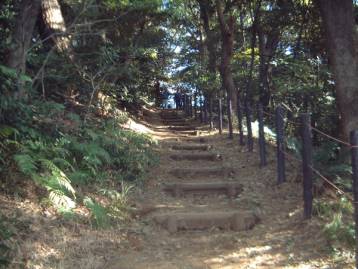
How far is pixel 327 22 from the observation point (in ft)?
19.7

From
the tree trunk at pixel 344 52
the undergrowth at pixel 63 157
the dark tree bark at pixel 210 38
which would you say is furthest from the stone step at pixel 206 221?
the dark tree bark at pixel 210 38

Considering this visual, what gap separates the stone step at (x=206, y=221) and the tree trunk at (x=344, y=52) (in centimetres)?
171

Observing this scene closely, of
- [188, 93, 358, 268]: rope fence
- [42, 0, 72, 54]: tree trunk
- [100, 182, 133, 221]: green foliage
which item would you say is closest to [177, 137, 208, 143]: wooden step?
[188, 93, 358, 268]: rope fence

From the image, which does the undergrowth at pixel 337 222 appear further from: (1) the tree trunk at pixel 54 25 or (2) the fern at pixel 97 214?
(1) the tree trunk at pixel 54 25

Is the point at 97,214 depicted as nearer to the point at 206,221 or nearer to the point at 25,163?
the point at 25,163

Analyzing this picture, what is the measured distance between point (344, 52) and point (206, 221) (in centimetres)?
280

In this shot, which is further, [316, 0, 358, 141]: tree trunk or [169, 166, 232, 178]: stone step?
[169, 166, 232, 178]: stone step

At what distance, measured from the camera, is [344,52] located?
5934 millimetres

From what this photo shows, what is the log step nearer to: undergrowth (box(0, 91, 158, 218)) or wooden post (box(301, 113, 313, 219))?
undergrowth (box(0, 91, 158, 218))

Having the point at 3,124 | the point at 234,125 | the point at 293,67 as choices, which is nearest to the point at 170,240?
the point at 3,124

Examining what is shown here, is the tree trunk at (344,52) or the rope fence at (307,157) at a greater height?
the tree trunk at (344,52)

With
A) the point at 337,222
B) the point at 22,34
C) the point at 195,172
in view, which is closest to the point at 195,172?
the point at 195,172

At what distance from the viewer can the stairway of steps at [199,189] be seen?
19.1 ft

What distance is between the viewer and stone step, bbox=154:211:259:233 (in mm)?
5789
